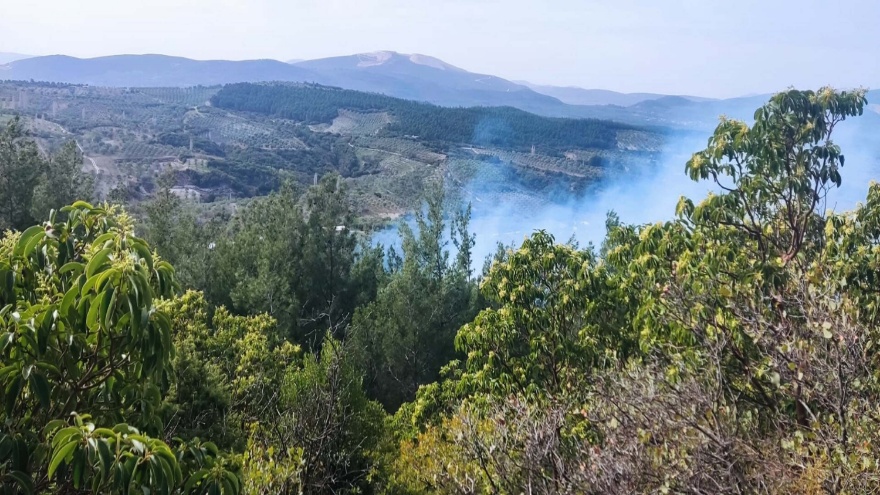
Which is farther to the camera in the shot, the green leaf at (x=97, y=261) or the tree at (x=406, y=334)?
the tree at (x=406, y=334)

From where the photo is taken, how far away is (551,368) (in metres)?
6.78

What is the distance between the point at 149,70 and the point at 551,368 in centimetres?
18900

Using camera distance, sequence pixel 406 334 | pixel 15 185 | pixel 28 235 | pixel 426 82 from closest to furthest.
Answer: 1. pixel 28 235
2. pixel 406 334
3. pixel 15 185
4. pixel 426 82

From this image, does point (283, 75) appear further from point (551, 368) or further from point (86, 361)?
point (86, 361)

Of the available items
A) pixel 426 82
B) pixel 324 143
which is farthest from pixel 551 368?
pixel 426 82

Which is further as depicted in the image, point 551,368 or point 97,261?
point 551,368

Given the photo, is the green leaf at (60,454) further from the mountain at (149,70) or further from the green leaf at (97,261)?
the mountain at (149,70)

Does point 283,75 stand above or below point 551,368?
above

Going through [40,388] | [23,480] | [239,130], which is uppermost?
[40,388]

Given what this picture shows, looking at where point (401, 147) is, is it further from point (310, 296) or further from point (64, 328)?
point (64, 328)

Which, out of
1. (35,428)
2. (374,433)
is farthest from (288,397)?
(35,428)

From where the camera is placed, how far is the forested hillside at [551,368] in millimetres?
2115

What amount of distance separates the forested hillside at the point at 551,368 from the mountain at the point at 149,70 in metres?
166

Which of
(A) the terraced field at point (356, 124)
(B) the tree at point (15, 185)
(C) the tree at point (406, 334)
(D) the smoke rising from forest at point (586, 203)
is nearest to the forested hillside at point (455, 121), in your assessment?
(A) the terraced field at point (356, 124)
